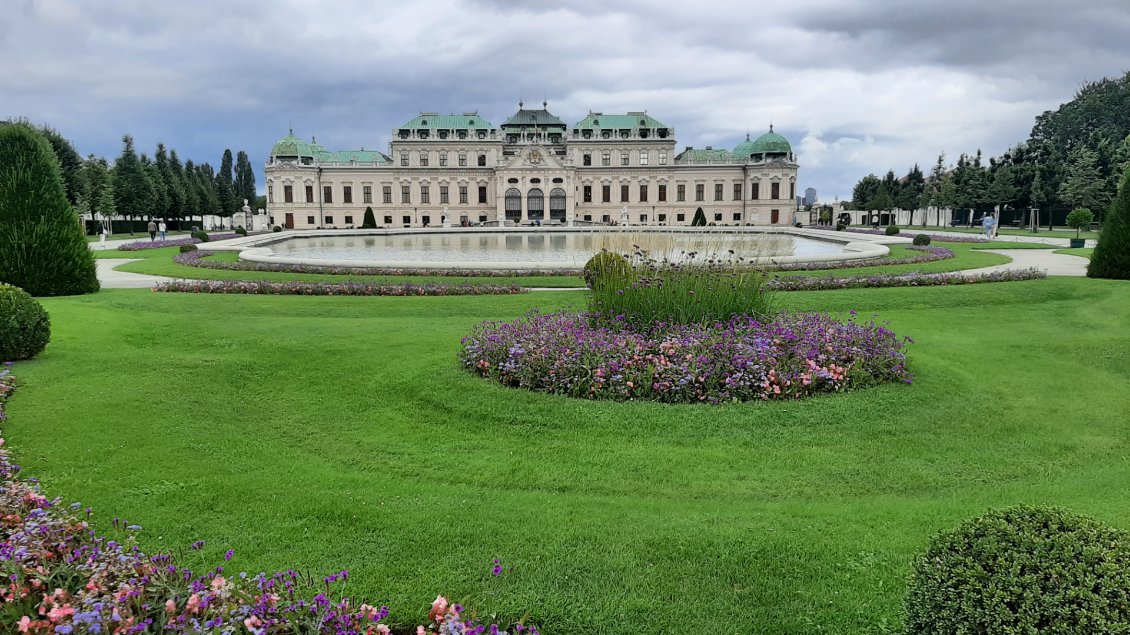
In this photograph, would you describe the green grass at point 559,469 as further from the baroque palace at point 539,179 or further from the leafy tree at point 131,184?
the baroque palace at point 539,179

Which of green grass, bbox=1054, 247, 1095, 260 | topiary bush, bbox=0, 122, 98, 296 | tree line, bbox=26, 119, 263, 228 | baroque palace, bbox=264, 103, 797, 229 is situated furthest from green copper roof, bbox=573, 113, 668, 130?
topiary bush, bbox=0, 122, 98, 296

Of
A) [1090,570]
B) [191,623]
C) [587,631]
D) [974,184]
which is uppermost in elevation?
[974,184]

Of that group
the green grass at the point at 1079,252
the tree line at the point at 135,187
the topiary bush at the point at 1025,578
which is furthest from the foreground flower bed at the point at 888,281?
the tree line at the point at 135,187

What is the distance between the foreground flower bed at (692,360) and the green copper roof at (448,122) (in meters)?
76.7

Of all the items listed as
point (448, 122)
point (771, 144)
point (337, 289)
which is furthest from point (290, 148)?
point (337, 289)

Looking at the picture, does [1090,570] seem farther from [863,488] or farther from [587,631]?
[863,488]

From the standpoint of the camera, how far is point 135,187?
6112 cm

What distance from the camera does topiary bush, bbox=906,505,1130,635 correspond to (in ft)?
8.43

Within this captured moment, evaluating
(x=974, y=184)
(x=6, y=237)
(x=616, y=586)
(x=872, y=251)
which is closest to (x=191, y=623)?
(x=616, y=586)

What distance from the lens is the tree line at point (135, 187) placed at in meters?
54.7

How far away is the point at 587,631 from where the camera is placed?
12.0ft

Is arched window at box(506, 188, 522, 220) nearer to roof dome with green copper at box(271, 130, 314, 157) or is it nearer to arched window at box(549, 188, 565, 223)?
A: arched window at box(549, 188, 565, 223)

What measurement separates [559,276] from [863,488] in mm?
15972

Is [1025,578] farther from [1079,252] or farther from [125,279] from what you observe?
[1079,252]
